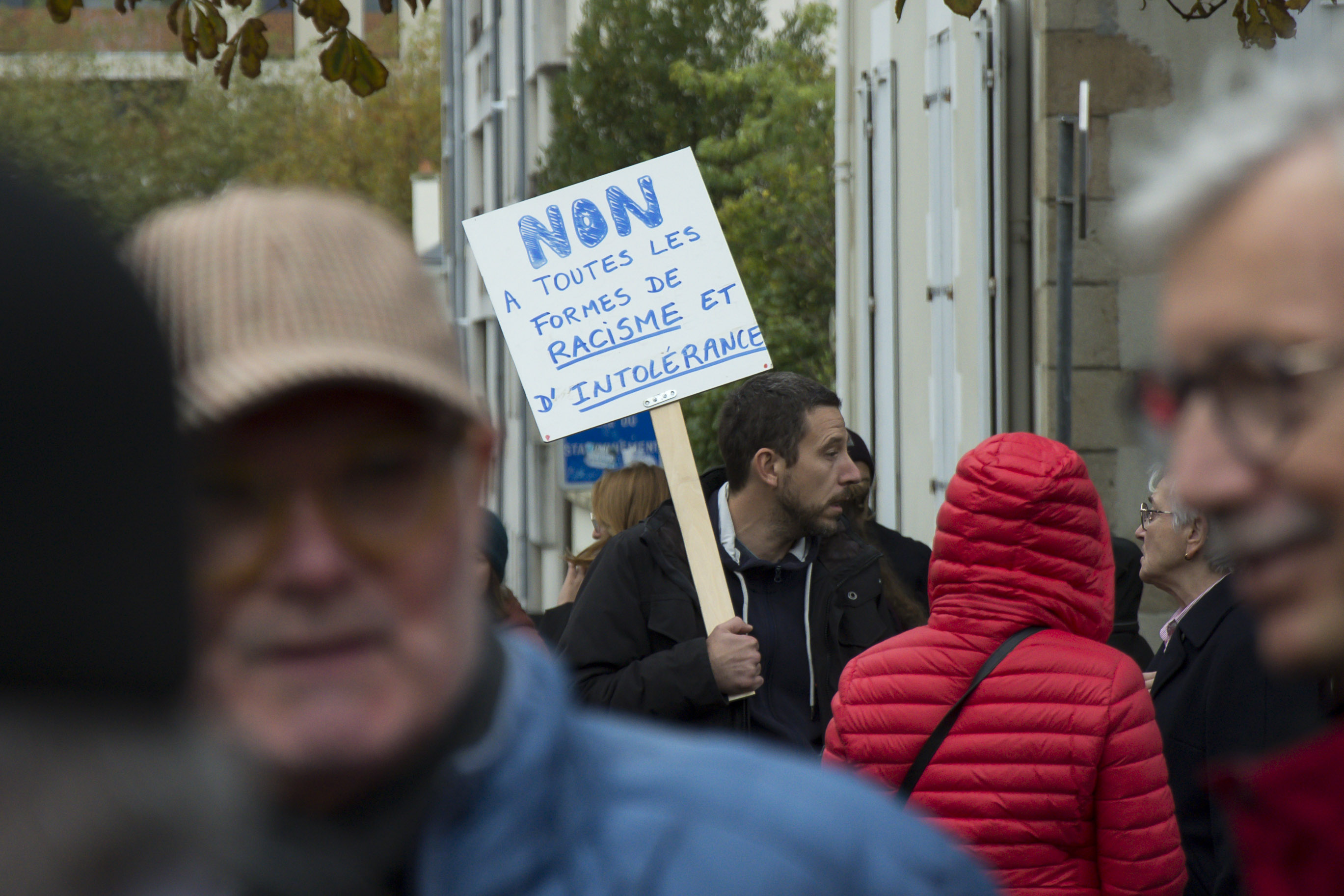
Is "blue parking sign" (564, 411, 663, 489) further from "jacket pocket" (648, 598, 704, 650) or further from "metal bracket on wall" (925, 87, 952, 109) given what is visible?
"jacket pocket" (648, 598, 704, 650)

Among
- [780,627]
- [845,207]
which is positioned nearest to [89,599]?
[780,627]

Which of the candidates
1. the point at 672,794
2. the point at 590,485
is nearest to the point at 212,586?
the point at 672,794

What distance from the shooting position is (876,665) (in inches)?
125

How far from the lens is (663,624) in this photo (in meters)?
4.14

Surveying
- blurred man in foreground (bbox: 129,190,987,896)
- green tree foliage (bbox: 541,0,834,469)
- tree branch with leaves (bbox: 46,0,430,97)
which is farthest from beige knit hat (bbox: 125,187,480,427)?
green tree foliage (bbox: 541,0,834,469)

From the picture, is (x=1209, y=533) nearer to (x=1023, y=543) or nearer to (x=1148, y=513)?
(x=1148, y=513)

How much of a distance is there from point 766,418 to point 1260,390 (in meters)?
3.46

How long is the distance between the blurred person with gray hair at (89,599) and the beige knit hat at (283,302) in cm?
33

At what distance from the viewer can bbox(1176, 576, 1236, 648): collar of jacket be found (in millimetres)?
3631

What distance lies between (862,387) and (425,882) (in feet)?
31.2

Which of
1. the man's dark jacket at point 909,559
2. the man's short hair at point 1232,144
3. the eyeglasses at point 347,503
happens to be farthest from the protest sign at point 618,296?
the eyeglasses at point 347,503

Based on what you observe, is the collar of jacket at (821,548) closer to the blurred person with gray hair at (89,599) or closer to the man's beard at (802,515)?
the man's beard at (802,515)

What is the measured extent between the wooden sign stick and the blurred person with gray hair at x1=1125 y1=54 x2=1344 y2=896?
2823 millimetres

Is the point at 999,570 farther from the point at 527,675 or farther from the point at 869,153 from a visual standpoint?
the point at 869,153
